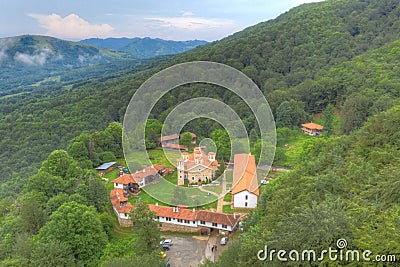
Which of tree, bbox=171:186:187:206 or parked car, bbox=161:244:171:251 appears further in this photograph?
tree, bbox=171:186:187:206

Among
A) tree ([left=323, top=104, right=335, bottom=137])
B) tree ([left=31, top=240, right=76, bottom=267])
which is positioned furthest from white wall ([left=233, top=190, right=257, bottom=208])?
tree ([left=323, top=104, right=335, bottom=137])

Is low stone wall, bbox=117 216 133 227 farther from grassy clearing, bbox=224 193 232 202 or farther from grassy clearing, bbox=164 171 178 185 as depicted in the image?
grassy clearing, bbox=224 193 232 202

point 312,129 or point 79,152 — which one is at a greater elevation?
point 312,129

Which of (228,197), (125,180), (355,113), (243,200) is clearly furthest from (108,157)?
(355,113)

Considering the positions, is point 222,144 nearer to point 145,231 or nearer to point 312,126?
point 312,126

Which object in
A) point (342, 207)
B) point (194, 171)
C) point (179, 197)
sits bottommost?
point (179, 197)

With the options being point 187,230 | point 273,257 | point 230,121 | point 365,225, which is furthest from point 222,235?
point 230,121

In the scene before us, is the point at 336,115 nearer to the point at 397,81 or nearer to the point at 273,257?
the point at 397,81
